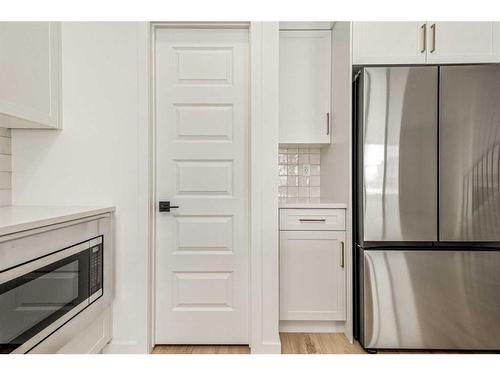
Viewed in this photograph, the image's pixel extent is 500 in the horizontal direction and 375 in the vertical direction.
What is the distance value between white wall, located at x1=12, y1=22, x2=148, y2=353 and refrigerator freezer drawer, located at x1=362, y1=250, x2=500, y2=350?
4.90 ft

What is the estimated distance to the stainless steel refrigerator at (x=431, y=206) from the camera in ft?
6.37

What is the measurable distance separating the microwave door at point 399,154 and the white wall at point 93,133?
127cm

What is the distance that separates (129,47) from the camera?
1.89 meters

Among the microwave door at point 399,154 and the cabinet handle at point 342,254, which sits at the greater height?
the microwave door at point 399,154

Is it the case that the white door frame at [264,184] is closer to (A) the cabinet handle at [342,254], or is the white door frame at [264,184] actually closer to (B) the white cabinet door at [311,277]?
(B) the white cabinet door at [311,277]

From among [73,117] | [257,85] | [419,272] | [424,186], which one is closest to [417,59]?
[424,186]

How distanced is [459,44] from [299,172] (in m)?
1.30

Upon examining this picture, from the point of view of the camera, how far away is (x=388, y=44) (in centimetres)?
213

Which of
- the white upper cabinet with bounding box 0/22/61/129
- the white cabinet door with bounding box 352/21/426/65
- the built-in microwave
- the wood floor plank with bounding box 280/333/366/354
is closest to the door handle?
Answer: the built-in microwave

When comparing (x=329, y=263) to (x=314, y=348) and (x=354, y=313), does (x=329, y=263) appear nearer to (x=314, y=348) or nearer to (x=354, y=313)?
(x=354, y=313)

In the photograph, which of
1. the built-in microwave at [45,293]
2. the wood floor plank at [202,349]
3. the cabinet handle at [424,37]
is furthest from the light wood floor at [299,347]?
the cabinet handle at [424,37]

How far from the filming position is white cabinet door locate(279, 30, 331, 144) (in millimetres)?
2480
